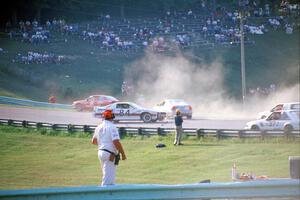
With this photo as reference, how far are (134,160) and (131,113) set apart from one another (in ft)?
24.7

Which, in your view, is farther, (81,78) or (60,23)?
(81,78)

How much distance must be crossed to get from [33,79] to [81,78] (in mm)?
1906

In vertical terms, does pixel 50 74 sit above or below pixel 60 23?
below

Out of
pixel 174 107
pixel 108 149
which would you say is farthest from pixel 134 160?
pixel 174 107

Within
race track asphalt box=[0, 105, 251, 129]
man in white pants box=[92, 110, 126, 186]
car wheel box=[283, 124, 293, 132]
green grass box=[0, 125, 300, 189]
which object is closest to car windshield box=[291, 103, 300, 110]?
car wheel box=[283, 124, 293, 132]

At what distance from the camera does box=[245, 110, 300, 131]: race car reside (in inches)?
909

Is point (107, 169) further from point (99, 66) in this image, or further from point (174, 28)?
point (174, 28)

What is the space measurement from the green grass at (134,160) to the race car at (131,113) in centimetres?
400

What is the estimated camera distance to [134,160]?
19.8 m

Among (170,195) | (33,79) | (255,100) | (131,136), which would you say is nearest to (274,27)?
(255,100)

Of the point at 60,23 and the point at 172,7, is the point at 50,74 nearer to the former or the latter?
the point at 60,23

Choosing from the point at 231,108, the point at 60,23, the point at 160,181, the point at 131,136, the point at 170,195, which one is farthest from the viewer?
the point at 231,108

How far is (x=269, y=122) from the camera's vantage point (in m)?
24.6

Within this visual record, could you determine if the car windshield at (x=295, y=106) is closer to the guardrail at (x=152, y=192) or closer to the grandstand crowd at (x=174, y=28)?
the grandstand crowd at (x=174, y=28)
